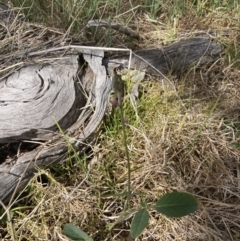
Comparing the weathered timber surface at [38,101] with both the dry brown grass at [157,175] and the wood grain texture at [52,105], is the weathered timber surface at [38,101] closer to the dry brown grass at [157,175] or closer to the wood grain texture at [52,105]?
the wood grain texture at [52,105]

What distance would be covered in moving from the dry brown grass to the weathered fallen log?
0.07 metres

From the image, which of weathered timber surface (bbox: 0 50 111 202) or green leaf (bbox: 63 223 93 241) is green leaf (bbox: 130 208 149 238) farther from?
weathered timber surface (bbox: 0 50 111 202)

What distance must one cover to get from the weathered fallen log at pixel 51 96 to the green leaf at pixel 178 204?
0.67m

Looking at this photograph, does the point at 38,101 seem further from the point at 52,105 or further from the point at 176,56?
the point at 176,56

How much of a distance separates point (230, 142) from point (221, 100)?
27cm

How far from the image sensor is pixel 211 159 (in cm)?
167

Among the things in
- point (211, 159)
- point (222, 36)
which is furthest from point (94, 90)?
point (222, 36)

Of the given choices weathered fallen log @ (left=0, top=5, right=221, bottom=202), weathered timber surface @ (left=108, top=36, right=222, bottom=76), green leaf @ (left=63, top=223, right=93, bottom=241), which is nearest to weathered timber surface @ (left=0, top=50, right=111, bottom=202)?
weathered fallen log @ (left=0, top=5, right=221, bottom=202)

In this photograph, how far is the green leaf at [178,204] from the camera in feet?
3.38

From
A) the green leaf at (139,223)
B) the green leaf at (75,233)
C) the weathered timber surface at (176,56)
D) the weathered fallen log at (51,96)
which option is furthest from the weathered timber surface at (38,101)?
the green leaf at (139,223)

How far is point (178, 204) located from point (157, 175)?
0.57 meters

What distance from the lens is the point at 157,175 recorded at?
5.28 ft

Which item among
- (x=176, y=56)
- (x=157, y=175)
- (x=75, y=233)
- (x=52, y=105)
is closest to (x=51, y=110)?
(x=52, y=105)

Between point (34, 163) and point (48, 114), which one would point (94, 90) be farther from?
point (34, 163)
